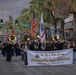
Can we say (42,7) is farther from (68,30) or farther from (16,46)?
(16,46)

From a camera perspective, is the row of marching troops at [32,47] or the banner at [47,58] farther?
the row of marching troops at [32,47]

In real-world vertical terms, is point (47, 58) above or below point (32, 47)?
below

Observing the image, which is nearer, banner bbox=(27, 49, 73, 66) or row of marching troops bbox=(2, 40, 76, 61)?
banner bbox=(27, 49, 73, 66)

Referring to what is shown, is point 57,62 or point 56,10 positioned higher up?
point 56,10

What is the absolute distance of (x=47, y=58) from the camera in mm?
21109

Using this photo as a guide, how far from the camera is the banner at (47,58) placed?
21141 millimetres

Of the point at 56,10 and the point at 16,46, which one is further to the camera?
the point at 56,10

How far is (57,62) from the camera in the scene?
21.4m

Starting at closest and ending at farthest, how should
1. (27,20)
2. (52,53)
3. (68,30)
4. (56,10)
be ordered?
(52,53), (56,10), (68,30), (27,20)

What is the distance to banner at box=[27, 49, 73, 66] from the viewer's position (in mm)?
21141

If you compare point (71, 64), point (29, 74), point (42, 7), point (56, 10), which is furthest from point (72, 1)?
point (29, 74)

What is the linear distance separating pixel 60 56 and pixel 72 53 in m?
0.89

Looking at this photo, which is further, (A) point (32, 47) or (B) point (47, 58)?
(A) point (32, 47)

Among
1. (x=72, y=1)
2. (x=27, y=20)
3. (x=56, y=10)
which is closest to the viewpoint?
(x=72, y=1)
